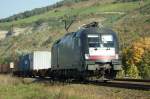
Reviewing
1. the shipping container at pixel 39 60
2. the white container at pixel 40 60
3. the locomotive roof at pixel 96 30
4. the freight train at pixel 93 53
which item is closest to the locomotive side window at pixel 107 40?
the freight train at pixel 93 53

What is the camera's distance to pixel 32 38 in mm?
116625

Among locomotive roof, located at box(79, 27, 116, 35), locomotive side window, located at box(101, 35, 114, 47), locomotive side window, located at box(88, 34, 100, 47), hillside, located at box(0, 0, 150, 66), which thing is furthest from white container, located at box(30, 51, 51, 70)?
hillside, located at box(0, 0, 150, 66)

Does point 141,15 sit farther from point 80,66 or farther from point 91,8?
point 80,66

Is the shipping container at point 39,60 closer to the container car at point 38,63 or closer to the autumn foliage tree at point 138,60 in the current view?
the container car at point 38,63

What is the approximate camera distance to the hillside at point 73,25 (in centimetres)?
9694

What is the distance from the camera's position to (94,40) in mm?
29531

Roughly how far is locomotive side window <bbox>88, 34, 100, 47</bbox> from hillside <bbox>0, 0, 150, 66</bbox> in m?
57.1

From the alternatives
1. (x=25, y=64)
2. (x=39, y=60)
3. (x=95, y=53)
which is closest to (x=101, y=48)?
(x=95, y=53)

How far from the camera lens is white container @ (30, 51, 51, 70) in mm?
50062

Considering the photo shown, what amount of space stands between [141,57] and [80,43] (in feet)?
80.6

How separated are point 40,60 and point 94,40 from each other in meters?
22.0

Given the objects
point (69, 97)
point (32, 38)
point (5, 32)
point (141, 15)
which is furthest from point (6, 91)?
point (5, 32)

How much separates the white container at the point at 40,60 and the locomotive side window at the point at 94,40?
20124 mm

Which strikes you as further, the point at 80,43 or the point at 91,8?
the point at 91,8
